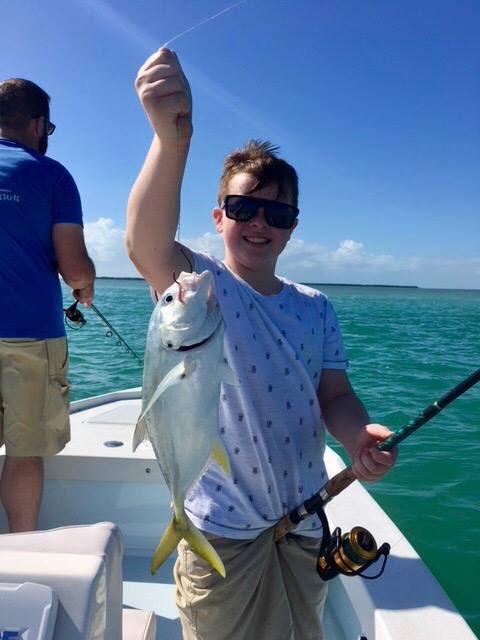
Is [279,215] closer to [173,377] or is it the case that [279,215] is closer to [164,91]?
[164,91]

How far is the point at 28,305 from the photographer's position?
9.17 ft

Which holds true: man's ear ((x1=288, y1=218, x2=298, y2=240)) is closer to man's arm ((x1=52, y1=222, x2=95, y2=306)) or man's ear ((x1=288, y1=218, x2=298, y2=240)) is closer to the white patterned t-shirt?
the white patterned t-shirt

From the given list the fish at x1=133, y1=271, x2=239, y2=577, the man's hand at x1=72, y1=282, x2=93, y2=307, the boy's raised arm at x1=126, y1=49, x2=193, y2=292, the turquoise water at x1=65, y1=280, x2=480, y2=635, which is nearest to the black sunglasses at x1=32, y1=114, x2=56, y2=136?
the man's hand at x1=72, y1=282, x2=93, y2=307

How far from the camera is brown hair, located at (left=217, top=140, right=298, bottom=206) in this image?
2.09 meters

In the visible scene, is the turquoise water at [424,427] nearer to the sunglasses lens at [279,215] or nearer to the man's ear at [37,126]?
the sunglasses lens at [279,215]

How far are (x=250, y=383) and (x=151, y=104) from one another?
105cm

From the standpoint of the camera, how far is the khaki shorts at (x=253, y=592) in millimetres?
1938

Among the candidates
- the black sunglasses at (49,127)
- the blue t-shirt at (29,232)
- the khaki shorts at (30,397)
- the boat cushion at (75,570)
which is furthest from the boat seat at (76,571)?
the black sunglasses at (49,127)

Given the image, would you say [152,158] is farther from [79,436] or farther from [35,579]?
[79,436]

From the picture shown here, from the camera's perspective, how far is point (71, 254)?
9.50ft

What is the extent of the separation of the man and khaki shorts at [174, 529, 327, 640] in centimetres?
121

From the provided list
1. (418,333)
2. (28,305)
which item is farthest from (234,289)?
(418,333)

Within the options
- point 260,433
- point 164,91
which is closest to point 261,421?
point 260,433

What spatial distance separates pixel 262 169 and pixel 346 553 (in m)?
1.51
